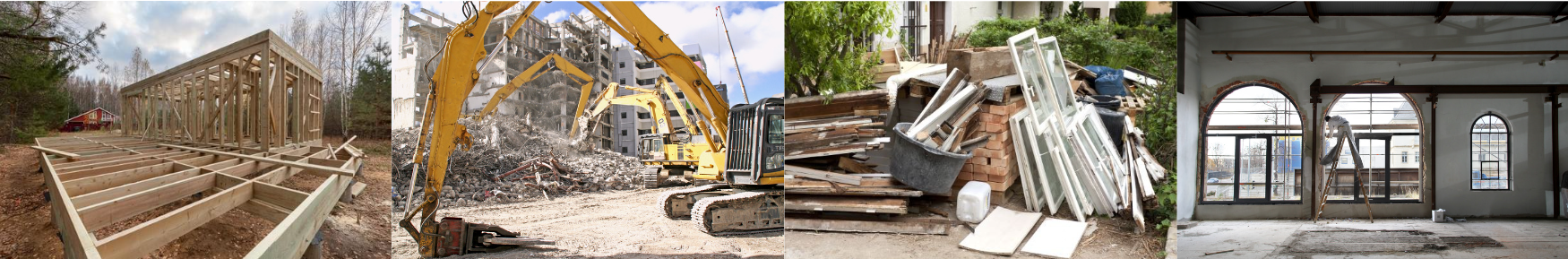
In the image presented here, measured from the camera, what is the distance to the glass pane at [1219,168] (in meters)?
3.57

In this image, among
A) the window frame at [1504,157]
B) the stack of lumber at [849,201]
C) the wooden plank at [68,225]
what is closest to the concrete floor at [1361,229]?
the window frame at [1504,157]

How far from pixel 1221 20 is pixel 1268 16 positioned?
232 millimetres

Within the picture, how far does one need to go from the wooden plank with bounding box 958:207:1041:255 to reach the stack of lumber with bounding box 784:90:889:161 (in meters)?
0.57

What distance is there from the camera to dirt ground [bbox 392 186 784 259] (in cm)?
384

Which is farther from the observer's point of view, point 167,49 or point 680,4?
point 680,4

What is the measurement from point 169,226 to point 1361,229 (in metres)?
5.24

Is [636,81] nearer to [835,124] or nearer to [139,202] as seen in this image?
[835,124]

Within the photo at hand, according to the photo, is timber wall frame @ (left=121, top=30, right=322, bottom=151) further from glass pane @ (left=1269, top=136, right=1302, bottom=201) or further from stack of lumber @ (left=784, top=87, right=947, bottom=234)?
glass pane @ (left=1269, top=136, right=1302, bottom=201)

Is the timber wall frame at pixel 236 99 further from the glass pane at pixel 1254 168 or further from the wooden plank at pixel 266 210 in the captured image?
the glass pane at pixel 1254 168

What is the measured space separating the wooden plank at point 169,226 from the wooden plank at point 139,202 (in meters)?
0.10

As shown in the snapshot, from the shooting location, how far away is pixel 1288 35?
3.71 meters

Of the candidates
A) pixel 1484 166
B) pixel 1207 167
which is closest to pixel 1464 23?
pixel 1484 166

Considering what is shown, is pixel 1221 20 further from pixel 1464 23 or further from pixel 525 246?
pixel 525 246

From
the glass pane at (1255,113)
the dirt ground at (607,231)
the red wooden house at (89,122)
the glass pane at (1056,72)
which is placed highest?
the glass pane at (1056,72)
